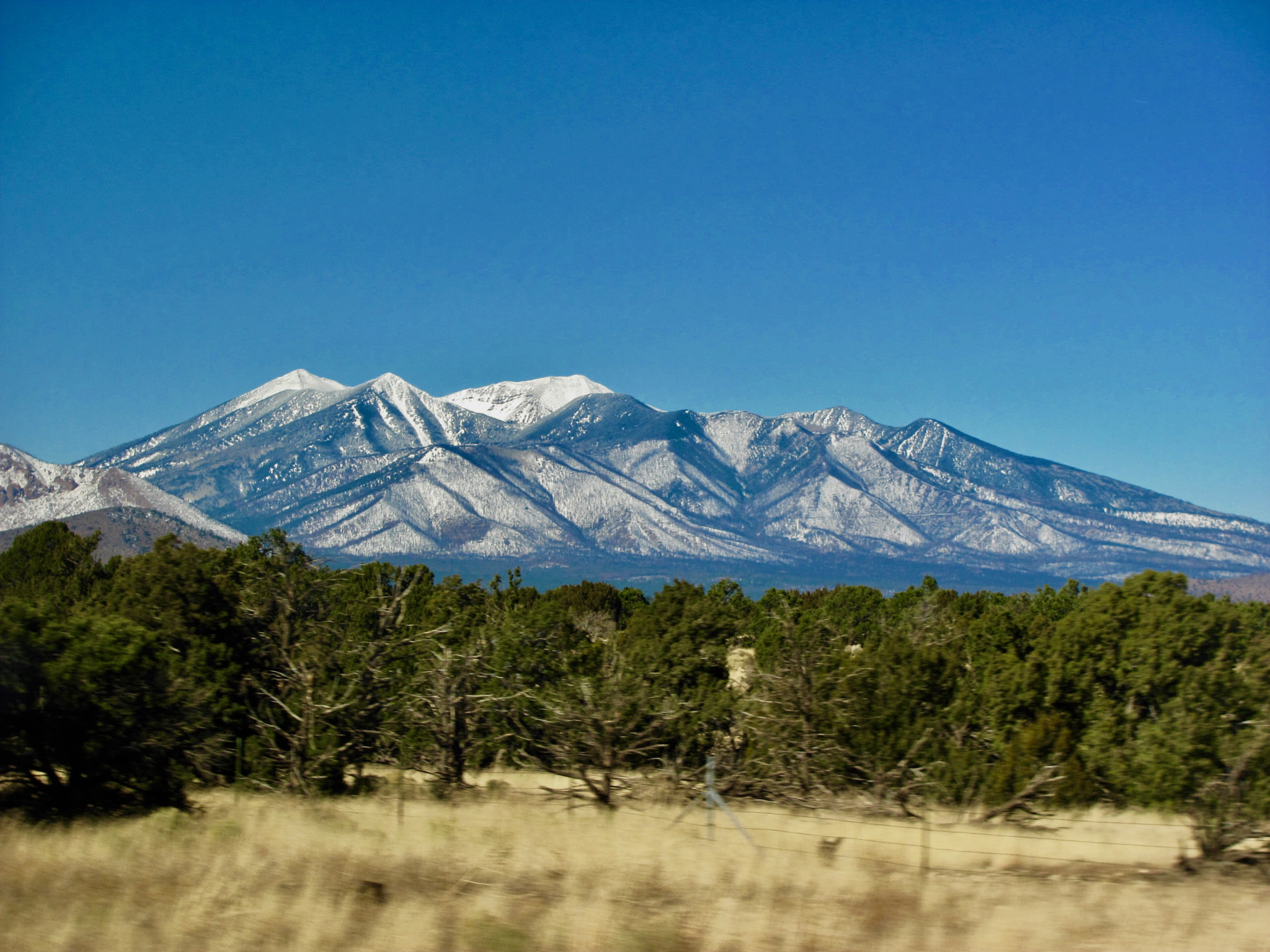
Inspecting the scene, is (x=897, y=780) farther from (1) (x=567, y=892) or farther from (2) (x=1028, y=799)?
(1) (x=567, y=892)

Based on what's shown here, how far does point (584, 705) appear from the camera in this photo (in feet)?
64.4

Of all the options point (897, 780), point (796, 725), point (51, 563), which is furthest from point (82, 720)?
point (51, 563)

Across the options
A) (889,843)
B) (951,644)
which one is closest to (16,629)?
(889,843)

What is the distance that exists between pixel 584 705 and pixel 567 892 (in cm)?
976

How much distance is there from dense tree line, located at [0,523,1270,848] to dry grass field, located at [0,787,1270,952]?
3.22m

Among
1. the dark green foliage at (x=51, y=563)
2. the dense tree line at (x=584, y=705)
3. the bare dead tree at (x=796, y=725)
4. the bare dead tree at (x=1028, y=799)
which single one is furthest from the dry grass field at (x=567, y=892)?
the dark green foliage at (x=51, y=563)

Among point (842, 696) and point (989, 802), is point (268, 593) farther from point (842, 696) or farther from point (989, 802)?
point (989, 802)

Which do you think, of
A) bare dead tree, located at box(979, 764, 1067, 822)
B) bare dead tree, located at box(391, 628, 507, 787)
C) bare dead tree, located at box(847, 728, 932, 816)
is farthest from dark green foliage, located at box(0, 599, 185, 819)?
bare dead tree, located at box(979, 764, 1067, 822)

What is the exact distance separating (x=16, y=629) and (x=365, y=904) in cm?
992

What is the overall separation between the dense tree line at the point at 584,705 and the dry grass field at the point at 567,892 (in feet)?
10.5

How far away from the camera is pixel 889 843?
516 inches

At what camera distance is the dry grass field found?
871 cm

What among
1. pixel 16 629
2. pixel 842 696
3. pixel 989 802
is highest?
pixel 16 629

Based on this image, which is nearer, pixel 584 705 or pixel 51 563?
pixel 584 705
